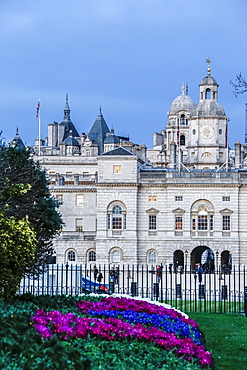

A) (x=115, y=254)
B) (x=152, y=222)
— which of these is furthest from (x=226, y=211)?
(x=115, y=254)

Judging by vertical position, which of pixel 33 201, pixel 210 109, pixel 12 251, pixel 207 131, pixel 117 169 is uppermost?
pixel 210 109

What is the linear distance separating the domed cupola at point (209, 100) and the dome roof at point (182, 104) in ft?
85.5

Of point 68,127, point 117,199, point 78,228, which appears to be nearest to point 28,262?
point 117,199

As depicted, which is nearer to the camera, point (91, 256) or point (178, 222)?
point (178, 222)

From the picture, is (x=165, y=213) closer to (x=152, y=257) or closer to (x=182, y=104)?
(x=152, y=257)

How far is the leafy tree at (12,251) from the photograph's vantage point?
20828 millimetres

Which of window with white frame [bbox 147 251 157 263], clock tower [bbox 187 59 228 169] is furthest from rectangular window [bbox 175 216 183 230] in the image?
clock tower [bbox 187 59 228 169]

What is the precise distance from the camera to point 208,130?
300ft

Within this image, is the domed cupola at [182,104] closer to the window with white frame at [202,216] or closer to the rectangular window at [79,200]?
the rectangular window at [79,200]

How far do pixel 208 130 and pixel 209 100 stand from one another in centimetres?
369

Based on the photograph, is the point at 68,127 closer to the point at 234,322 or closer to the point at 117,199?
the point at 117,199

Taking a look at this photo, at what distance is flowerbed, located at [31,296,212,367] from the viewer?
51.6ft

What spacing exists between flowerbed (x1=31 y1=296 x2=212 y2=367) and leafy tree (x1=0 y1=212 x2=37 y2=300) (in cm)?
189

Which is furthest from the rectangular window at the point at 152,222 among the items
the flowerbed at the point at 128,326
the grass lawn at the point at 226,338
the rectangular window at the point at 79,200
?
the flowerbed at the point at 128,326
